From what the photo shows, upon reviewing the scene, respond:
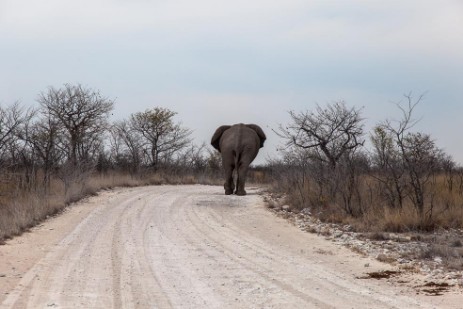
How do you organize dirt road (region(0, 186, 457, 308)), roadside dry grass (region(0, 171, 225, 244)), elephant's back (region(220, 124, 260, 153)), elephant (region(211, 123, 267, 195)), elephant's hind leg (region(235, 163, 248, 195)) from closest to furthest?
dirt road (region(0, 186, 457, 308)) < roadside dry grass (region(0, 171, 225, 244)) < elephant's hind leg (region(235, 163, 248, 195)) < elephant (region(211, 123, 267, 195)) < elephant's back (region(220, 124, 260, 153))

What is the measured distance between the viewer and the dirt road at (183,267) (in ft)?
24.3

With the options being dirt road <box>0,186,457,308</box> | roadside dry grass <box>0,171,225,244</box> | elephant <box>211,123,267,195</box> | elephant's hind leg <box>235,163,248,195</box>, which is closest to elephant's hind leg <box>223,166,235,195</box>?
elephant <box>211,123,267,195</box>

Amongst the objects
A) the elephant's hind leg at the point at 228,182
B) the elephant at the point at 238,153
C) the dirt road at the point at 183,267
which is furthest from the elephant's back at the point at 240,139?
the dirt road at the point at 183,267

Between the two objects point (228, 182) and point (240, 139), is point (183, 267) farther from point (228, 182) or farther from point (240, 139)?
point (240, 139)

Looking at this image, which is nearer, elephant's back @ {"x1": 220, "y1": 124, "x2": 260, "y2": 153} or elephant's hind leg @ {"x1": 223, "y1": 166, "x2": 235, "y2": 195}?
elephant's hind leg @ {"x1": 223, "y1": 166, "x2": 235, "y2": 195}

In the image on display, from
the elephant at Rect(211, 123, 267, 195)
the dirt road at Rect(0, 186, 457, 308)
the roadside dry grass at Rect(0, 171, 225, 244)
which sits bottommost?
the dirt road at Rect(0, 186, 457, 308)

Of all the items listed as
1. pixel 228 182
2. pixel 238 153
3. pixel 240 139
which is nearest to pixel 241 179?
pixel 228 182

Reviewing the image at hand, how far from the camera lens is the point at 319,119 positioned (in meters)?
24.3

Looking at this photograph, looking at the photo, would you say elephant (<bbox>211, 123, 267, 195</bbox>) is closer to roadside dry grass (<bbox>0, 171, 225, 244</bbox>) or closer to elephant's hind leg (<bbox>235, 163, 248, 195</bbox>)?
elephant's hind leg (<bbox>235, 163, 248, 195</bbox>)

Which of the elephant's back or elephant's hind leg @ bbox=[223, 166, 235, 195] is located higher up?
the elephant's back

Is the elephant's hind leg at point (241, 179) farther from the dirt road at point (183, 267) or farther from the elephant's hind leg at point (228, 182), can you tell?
the dirt road at point (183, 267)

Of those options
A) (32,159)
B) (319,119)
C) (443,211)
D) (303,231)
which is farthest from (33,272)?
(319,119)

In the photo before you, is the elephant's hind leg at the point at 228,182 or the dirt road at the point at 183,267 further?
the elephant's hind leg at the point at 228,182

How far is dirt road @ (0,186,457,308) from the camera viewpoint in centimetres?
740
